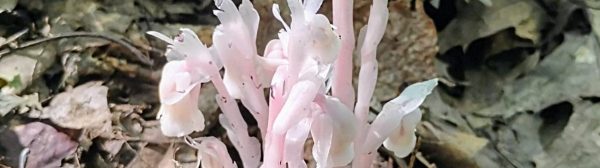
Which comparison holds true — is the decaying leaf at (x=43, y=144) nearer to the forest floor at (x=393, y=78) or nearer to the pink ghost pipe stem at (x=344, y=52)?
the forest floor at (x=393, y=78)

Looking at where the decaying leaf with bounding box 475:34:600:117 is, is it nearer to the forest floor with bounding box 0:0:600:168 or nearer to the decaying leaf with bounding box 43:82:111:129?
the forest floor with bounding box 0:0:600:168

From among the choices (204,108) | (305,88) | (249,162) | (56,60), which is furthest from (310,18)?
(56,60)

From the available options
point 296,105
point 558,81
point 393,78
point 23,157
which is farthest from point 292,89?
point 558,81

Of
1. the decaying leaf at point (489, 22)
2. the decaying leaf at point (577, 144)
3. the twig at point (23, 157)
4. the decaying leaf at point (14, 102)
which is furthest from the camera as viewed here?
the decaying leaf at point (489, 22)

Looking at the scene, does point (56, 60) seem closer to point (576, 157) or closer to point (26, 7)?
point (26, 7)

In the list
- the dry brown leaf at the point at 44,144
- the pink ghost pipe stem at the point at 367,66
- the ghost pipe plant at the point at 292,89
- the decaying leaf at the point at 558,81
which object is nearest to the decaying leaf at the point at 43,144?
the dry brown leaf at the point at 44,144

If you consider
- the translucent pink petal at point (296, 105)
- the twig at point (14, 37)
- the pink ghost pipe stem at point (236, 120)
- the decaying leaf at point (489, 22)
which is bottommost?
the decaying leaf at point (489, 22)
